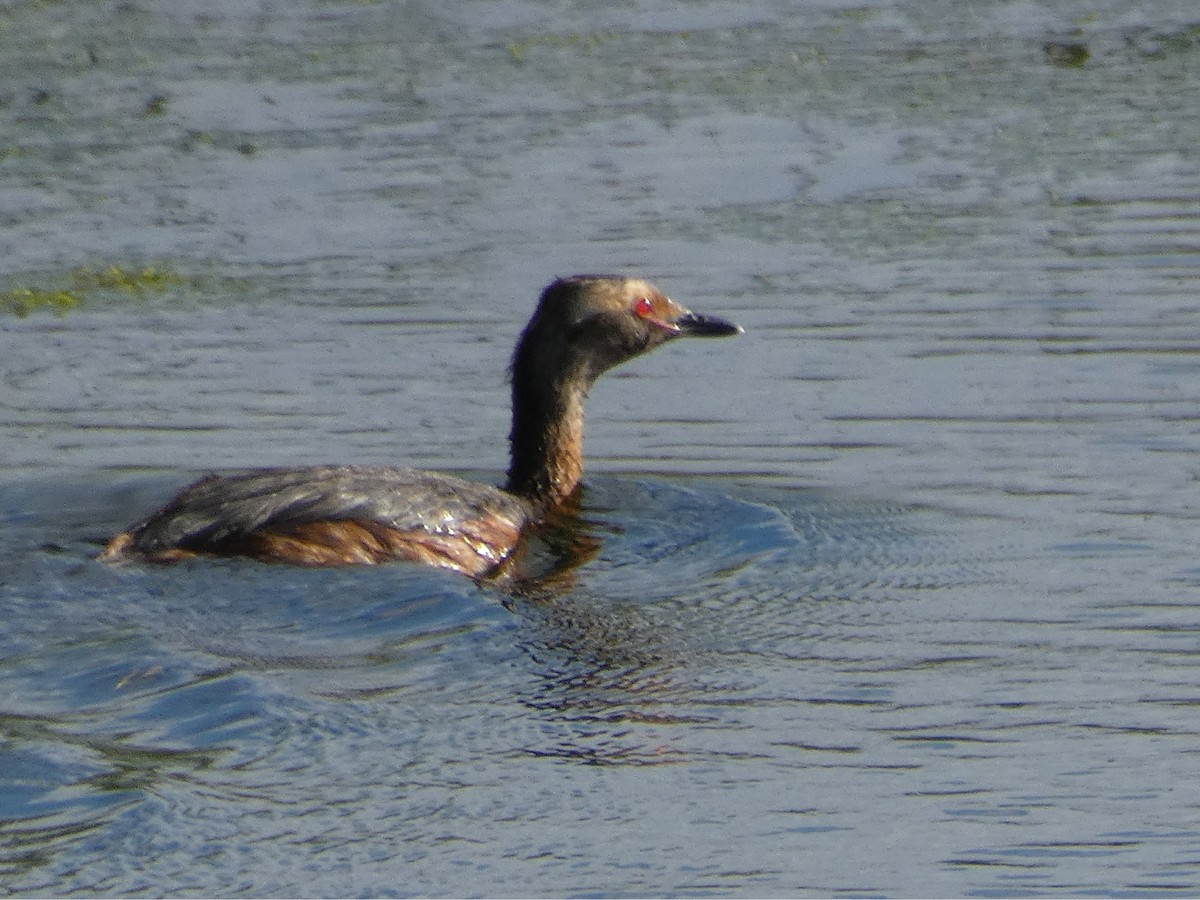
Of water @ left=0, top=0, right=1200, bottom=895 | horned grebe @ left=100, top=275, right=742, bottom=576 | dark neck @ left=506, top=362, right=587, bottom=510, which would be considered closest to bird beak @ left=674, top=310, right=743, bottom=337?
horned grebe @ left=100, top=275, right=742, bottom=576

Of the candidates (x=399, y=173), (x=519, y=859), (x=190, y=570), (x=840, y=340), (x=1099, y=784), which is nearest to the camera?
(x=519, y=859)

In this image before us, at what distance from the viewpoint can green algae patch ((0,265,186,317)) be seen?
1305 centimetres

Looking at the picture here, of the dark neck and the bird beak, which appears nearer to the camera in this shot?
the dark neck

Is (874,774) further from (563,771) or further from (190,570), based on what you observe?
(190,570)

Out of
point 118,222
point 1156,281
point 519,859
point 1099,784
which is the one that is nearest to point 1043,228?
point 1156,281

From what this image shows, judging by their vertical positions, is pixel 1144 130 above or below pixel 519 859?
above

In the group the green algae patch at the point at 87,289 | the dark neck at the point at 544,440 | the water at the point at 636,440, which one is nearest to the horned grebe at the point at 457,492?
the dark neck at the point at 544,440

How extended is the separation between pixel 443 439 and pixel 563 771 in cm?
412

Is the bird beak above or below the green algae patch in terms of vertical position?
above

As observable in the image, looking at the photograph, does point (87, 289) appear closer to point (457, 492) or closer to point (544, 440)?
point (544, 440)

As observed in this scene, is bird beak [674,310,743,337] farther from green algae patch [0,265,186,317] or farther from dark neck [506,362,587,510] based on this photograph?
green algae patch [0,265,186,317]

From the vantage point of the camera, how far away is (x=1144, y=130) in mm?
15492

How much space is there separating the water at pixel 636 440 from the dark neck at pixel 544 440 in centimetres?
24

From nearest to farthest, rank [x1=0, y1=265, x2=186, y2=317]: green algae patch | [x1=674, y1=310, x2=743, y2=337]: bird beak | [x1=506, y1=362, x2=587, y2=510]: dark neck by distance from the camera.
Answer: [x1=506, y1=362, x2=587, y2=510]: dark neck, [x1=674, y1=310, x2=743, y2=337]: bird beak, [x1=0, y1=265, x2=186, y2=317]: green algae patch
